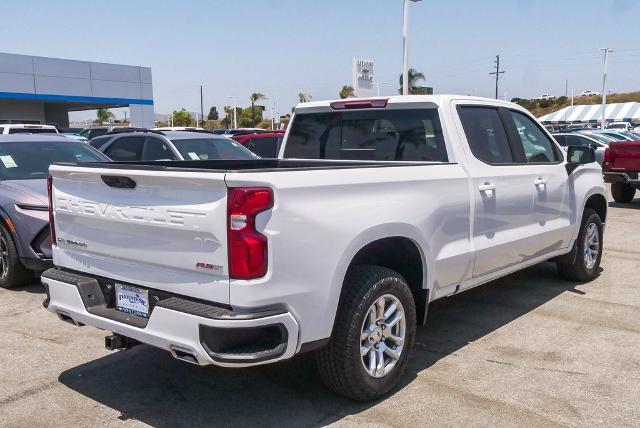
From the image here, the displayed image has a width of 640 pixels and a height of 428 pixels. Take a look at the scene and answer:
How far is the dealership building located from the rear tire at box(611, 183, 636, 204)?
33.3 meters

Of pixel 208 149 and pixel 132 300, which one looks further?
pixel 208 149

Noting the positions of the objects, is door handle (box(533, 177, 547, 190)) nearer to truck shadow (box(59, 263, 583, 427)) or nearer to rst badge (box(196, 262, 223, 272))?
truck shadow (box(59, 263, 583, 427))

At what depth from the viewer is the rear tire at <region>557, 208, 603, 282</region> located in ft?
21.5

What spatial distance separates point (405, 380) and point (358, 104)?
7.23ft

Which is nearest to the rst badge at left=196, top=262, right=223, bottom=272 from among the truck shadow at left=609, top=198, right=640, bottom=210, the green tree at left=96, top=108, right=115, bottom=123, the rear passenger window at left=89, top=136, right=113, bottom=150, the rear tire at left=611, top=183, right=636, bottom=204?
the rear passenger window at left=89, top=136, right=113, bottom=150

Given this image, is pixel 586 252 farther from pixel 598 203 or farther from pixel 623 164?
pixel 623 164

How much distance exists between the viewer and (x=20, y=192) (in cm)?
647

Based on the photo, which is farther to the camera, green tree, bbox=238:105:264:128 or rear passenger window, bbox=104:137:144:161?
green tree, bbox=238:105:264:128

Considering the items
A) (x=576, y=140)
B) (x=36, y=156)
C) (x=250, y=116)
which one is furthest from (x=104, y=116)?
(x=36, y=156)

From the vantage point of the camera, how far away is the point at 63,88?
127ft

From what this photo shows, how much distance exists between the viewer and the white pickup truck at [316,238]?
10.2 ft

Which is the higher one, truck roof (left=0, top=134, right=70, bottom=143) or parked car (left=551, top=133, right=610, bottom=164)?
truck roof (left=0, top=134, right=70, bottom=143)

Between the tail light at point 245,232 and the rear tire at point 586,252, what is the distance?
175 inches

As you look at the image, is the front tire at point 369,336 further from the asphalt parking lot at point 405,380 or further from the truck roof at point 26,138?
the truck roof at point 26,138
